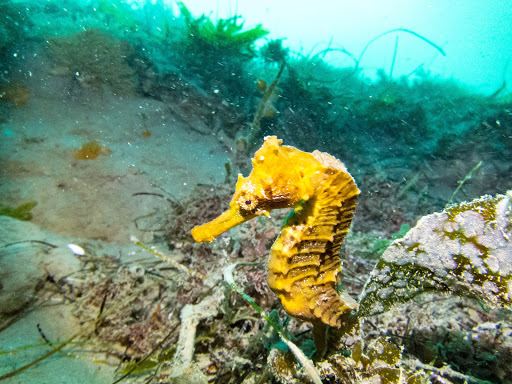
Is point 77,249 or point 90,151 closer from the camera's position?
point 77,249

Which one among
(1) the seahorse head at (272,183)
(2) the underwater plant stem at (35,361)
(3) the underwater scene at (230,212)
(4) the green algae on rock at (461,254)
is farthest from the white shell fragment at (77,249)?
(4) the green algae on rock at (461,254)

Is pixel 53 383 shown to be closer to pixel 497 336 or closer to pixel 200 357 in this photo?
pixel 200 357

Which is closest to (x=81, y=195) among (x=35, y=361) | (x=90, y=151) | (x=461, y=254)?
(x=90, y=151)

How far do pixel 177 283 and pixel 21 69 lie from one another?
7.72 metres

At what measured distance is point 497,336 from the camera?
1.69 metres

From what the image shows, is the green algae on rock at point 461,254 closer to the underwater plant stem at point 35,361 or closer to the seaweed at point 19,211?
the underwater plant stem at point 35,361

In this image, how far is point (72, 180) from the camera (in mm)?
4637

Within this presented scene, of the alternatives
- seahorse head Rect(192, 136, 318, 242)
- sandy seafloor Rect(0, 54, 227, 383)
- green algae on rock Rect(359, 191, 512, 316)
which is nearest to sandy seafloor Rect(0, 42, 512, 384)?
sandy seafloor Rect(0, 54, 227, 383)

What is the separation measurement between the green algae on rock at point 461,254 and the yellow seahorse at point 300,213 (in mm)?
384

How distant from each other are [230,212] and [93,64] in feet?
A: 25.1

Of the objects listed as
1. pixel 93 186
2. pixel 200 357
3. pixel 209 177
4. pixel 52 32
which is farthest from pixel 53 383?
pixel 52 32

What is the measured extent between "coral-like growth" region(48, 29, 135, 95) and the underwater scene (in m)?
0.05

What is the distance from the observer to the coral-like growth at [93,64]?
6.79 metres

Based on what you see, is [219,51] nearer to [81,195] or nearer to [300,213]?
[81,195]
